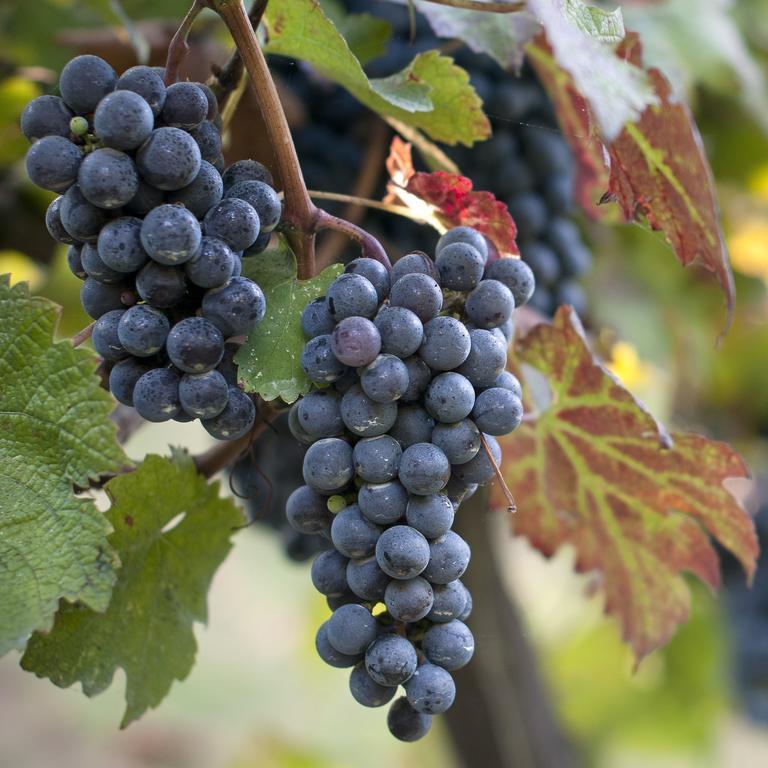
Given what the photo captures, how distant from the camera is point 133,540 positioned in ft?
1.99

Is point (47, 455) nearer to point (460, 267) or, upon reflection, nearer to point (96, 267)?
point (96, 267)

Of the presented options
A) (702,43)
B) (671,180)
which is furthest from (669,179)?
(702,43)

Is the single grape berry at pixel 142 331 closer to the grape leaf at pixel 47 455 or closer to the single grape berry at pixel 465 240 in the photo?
the grape leaf at pixel 47 455

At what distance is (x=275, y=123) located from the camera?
1.73 ft

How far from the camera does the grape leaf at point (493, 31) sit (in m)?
0.74

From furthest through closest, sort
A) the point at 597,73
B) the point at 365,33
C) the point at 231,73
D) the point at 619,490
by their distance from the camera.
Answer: the point at 365,33, the point at 619,490, the point at 231,73, the point at 597,73

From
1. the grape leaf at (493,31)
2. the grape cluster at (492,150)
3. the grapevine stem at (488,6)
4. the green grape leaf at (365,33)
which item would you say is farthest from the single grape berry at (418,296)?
the grape cluster at (492,150)

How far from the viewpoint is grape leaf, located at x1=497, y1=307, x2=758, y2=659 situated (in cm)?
69

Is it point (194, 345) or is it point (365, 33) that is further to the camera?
point (365, 33)

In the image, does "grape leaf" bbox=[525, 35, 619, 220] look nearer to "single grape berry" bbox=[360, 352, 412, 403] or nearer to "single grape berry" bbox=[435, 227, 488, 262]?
"single grape berry" bbox=[435, 227, 488, 262]

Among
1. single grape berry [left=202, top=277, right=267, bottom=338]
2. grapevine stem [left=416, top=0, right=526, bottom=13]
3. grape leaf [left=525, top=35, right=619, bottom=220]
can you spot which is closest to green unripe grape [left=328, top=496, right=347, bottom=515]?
single grape berry [left=202, top=277, right=267, bottom=338]

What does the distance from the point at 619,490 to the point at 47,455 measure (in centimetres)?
44

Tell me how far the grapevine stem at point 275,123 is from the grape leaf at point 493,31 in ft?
0.85

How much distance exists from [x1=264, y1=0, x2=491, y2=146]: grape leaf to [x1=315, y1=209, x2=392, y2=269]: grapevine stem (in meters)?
0.10
